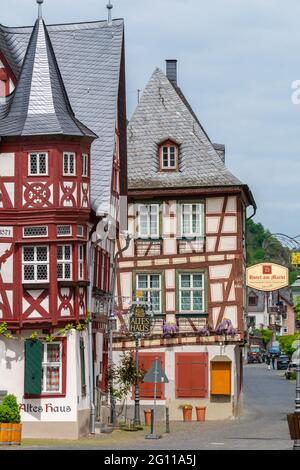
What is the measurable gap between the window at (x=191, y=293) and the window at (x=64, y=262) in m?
15.0

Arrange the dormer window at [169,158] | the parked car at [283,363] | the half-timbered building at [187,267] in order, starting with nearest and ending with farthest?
the half-timbered building at [187,267], the dormer window at [169,158], the parked car at [283,363]

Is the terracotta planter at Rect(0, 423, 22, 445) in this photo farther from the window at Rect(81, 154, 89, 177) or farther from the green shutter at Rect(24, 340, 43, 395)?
the window at Rect(81, 154, 89, 177)

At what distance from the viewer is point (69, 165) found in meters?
46.2

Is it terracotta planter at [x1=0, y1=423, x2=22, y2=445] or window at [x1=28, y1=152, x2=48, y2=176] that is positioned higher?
window at [x1=28, y1=152, x2=48, y2=176]

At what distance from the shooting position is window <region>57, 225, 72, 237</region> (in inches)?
1799

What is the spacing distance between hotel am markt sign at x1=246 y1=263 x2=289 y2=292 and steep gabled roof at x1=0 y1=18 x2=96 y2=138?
1116 inches

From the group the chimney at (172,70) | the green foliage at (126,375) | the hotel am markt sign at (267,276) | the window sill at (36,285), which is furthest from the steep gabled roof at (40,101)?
the hotel am markt sign at (267,276)

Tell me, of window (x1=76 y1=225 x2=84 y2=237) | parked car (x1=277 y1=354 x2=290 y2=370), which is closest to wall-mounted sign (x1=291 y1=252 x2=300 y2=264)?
window (x1=76 y1=225 x2=84 y2=237)

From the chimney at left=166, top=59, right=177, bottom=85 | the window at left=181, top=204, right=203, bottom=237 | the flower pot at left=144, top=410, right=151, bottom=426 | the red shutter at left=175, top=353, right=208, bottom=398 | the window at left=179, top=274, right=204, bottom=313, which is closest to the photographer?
the flower pot at left=144, top=410, right=151, bottom=426

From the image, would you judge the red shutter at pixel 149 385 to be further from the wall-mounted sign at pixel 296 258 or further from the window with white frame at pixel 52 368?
the window with white frame at pixel 52 368

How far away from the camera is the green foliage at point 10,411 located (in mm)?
42219

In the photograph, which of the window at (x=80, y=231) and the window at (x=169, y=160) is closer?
the window at (x=80, y=231)

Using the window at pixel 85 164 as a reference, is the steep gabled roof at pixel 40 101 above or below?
above

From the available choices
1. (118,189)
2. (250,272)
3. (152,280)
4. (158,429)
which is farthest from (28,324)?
(250,272)
